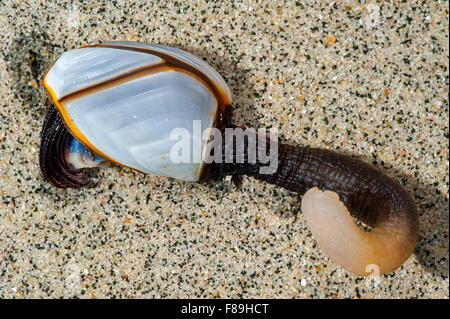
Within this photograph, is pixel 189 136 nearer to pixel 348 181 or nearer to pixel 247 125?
pixel 247 125

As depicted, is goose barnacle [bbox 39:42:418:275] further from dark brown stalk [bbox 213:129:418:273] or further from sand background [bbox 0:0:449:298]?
sand background [bbox 0:0:449:298]

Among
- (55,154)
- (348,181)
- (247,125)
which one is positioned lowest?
(348,181)

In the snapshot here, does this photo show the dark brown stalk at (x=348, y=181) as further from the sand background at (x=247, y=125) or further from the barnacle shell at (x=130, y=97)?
the barnacle shell at (x=130, y=97)

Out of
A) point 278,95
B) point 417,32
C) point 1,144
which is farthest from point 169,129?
point 417,32

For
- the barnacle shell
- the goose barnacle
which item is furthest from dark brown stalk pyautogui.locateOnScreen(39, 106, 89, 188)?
the barnacle shell

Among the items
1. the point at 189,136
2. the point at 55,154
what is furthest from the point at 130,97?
the point at 55,154

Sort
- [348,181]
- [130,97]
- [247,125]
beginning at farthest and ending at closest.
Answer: [247,125], [348,181], [130,97]

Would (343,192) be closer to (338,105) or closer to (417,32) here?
(338,105)
